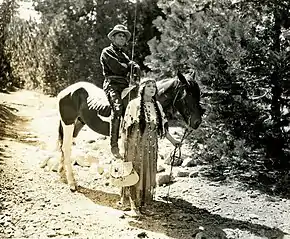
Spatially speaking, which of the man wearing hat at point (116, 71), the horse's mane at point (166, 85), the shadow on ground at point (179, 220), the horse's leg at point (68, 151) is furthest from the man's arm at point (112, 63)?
the shadow on ground at point (179, 220)

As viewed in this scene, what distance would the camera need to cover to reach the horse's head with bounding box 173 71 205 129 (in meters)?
1.91

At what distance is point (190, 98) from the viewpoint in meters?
1.91

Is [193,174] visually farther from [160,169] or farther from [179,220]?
[179,220]

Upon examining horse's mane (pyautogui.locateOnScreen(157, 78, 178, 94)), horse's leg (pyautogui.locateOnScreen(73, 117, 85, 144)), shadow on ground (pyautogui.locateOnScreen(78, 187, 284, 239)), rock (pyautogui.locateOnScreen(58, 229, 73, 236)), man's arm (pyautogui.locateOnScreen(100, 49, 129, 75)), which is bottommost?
shadow on ground (pyautogui.locateOnScreen(78, 187, 284, 239))

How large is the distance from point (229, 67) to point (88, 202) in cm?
91

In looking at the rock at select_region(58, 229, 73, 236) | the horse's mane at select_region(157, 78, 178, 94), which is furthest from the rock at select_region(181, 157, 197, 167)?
the rock at select_region(58, 229, 73, 236)

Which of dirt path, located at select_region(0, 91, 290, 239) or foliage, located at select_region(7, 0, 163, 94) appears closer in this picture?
dirt path, located at select_region(0, 91, 290, 239)

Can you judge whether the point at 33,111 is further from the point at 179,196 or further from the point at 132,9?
the point at 179,196

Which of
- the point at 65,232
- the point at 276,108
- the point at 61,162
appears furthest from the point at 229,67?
the point at 65,232

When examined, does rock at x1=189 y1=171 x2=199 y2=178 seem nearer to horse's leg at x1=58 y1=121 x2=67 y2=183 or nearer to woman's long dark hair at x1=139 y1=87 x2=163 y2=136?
woman's long dark hair at x1=139 y1=87 x2=163 y2=136

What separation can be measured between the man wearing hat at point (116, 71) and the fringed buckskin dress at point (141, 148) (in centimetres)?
11

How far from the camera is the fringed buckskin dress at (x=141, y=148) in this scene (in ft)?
5.79

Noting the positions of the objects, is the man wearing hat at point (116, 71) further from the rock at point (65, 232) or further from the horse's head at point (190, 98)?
the rock at point (65, 232)

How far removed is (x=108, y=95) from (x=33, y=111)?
37 centimetres
